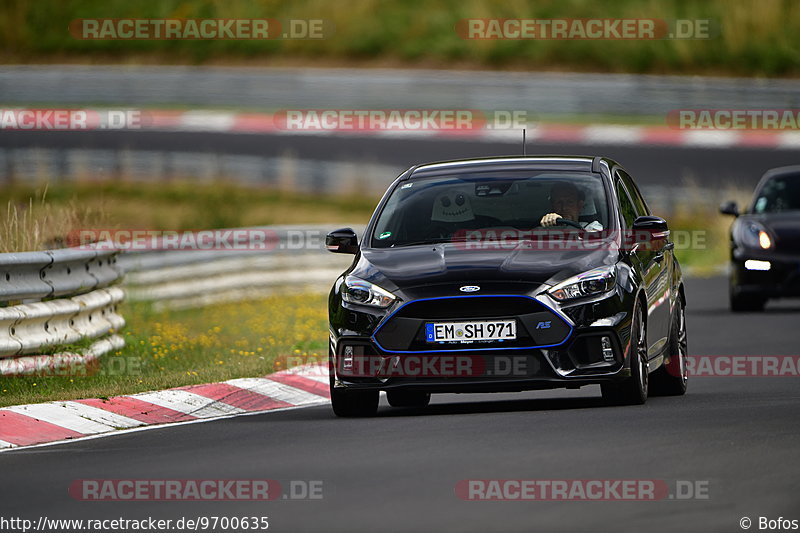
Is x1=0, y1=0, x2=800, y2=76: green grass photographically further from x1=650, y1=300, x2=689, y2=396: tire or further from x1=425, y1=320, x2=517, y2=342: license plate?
x1=425, y1=320, x2=517, y2=342: license plate

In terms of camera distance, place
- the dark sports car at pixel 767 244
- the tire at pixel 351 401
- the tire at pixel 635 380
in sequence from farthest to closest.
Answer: the dark sports car at pixel 767 244, the tire at pixel 351 401, the tire at pixel 635 380

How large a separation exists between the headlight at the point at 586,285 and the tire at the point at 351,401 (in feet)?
4.39

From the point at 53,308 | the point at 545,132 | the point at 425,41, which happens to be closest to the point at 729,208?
the point at 53,308

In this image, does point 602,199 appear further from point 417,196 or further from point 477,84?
point 477,84

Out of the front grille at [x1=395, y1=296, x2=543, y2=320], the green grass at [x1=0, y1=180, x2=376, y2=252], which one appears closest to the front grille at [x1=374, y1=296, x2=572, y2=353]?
the front grille at [x1=395, y1=296, x2=543, y2=320]

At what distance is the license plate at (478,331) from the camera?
10.7 metres

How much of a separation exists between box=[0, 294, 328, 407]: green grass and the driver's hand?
9.00 feet

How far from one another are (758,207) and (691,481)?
12381 millimetres

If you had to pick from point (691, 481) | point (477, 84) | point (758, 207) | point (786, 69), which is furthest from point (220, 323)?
point (786, 69)

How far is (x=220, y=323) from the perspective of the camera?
19734 millimetres

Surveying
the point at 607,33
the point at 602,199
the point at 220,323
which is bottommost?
the point at 220,323

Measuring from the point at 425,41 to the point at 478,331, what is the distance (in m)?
32.0

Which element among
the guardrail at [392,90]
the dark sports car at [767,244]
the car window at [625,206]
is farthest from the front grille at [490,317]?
the guardrail at [392,90]

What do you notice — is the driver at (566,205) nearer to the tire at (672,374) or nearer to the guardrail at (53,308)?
the tire at (672,374)
